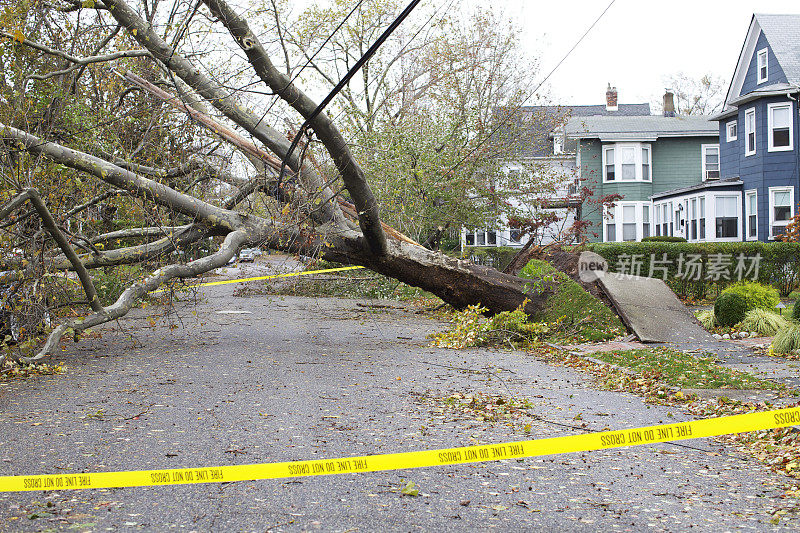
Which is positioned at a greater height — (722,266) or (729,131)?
(729,131)

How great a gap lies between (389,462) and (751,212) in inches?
1022

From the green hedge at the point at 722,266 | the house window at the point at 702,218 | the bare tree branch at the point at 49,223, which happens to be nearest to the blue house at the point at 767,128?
the house window at the point at 702,218

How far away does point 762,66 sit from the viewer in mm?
26109

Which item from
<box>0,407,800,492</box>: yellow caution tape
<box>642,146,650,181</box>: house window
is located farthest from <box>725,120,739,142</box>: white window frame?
<box>0,407,800,492</box>: yellow caution tape

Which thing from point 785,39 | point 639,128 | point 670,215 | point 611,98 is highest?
point 611,98

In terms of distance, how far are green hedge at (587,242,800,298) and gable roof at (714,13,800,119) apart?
31.5 feet

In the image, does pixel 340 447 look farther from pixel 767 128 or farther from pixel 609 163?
pixel 609 163

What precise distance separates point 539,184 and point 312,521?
19991 mm

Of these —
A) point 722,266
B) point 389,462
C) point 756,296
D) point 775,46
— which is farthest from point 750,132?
point 389,462

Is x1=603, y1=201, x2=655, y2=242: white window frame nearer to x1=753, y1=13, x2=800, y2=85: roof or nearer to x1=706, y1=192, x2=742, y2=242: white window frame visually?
x1=706, y1=192, x2=742, y2=242: white window frame

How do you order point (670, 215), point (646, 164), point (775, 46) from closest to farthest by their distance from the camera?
point (775, 46) → point (670, 215) → point (646, 164)

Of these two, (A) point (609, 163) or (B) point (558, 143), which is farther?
(B) point (558, 143)

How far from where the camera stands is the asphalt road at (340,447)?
3740mm

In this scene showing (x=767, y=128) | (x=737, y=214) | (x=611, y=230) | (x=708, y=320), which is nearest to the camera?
(x=708, y=320)
